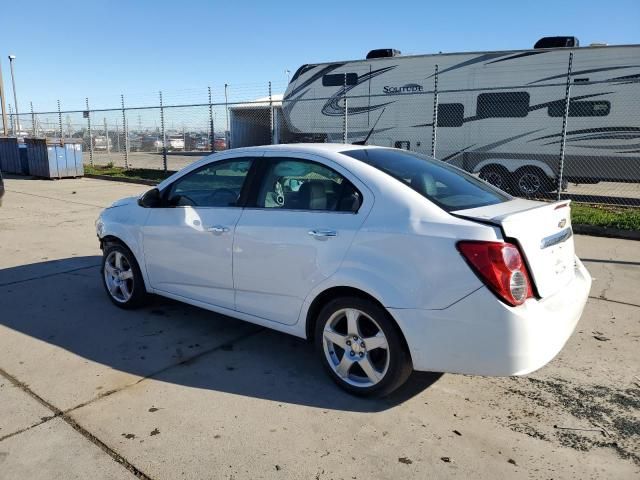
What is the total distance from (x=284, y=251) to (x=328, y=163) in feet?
2.15

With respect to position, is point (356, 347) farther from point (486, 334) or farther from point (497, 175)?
point (497, 175)

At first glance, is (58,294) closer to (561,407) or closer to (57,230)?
(57,230)

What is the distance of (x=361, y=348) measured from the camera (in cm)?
321

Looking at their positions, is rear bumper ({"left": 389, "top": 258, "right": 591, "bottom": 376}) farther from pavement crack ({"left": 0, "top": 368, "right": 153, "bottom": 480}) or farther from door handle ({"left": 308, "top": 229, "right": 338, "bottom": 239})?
pavement crack ({"left": 0, "top": 368, "right": 153, "bottom": 480})

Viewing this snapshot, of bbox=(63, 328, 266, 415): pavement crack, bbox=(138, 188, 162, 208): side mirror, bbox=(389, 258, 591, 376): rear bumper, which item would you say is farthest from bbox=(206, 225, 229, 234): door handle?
bbox=(389, 258, 591, 376): rear bumper

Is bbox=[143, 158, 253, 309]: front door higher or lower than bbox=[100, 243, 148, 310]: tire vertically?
higher

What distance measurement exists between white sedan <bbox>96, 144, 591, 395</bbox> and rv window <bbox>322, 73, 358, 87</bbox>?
11529mm

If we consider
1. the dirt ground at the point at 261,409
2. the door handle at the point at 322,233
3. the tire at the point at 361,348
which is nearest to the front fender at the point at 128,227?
the dirt ground at the point at 261,409

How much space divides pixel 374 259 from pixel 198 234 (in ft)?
5.26

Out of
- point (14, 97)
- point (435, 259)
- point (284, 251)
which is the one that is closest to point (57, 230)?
point (284, 251)

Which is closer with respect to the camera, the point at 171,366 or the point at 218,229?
the point at 171,366

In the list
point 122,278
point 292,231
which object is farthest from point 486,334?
point 122,278

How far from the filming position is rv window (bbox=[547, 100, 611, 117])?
462 inches

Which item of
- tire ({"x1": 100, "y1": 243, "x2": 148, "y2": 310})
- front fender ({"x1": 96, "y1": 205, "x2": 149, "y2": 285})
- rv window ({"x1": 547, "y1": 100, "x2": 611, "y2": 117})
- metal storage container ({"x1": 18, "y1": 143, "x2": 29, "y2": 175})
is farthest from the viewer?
metal storage container ({"x1": 18, "y1": 143, "x2": 29, "y2": 175})
